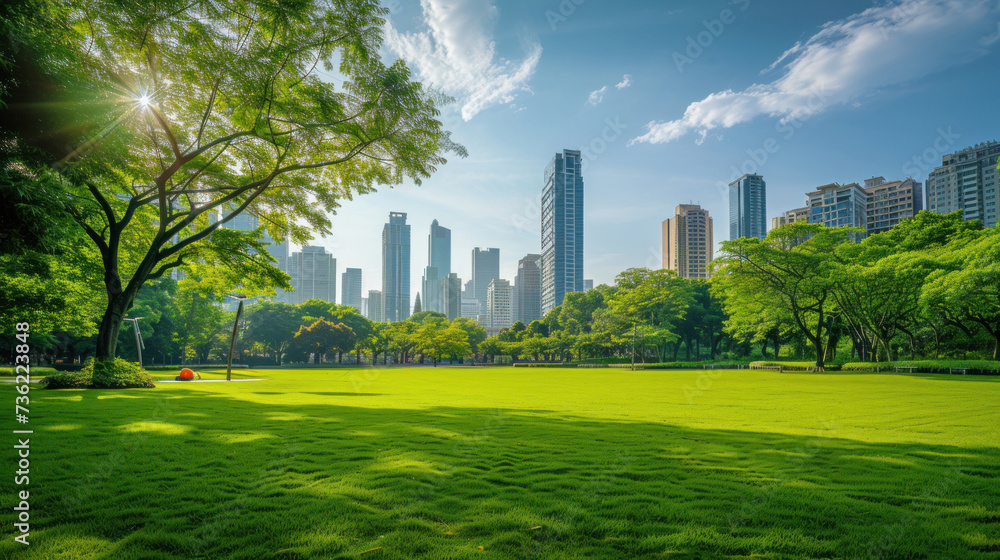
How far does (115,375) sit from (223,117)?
9.01 metres

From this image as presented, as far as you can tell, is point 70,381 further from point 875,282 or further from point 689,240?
point 689,240

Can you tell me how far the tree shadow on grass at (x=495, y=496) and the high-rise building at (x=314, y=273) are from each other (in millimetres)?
146759

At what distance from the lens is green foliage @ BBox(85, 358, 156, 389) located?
14.8 meters

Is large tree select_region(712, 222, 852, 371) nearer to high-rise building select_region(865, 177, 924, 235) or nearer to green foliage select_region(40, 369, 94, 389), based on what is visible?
green foliage select_region(40, 369, 94, 389)

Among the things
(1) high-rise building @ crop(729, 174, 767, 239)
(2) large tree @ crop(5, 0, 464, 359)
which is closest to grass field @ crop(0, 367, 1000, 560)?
(2) large tree @ crop(5, 0, 464, 359)

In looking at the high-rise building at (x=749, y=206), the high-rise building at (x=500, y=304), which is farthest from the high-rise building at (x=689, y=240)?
the high-rise building at (x=500, y=304)

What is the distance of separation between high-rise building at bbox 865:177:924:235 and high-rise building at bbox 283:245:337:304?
14251 centimetres

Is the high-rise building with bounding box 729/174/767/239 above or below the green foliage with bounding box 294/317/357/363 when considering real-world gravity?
above

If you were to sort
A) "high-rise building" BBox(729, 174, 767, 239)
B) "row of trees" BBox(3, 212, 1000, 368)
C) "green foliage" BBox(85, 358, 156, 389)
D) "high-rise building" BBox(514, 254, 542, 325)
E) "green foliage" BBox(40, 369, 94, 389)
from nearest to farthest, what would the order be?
"green foliage" BBox(40, 369, 94, 389)
"green foliage" BBox(85, 358, 156, 389)
"row of trees" BBox(3, 212, 1000, 368)
"high-rise building" BBox(729, 174, 767, 239)
"high-rise building" BBox(514, 254, 542, 325)

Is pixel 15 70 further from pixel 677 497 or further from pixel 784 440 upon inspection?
pixel 784 440

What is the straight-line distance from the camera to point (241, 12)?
38.2 ft

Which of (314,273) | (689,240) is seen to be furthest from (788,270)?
(314,273)

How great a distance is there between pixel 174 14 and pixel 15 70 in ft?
16.6

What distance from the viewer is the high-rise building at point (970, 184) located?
77.6m
